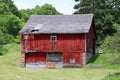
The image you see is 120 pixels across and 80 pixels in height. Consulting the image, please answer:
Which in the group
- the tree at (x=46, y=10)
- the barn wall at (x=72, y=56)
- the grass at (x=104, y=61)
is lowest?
the grass at (x=104, y=61)

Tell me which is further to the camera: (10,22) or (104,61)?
(10,22)

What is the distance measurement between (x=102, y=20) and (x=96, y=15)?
2010 millimetres

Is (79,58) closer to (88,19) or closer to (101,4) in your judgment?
(88,19)

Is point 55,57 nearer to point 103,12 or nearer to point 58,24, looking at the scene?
point 58,24

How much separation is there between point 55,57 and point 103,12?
20.2 metres

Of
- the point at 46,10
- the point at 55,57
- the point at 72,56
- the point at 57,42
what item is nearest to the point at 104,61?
the point at 72,56

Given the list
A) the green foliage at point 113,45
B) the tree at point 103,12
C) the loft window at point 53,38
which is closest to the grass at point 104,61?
the loft window at point 53,38

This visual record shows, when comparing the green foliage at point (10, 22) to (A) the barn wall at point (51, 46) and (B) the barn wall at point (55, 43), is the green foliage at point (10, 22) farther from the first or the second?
(B) the barn wall at point (55, 43)

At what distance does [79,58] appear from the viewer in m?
60.9

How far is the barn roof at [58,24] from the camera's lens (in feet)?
202

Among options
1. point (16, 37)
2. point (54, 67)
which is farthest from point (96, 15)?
point (16, 37)

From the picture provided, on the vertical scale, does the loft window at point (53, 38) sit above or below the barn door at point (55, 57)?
above

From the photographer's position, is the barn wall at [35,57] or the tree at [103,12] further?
the tree at [103,12]

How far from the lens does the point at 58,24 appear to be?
63.6m
